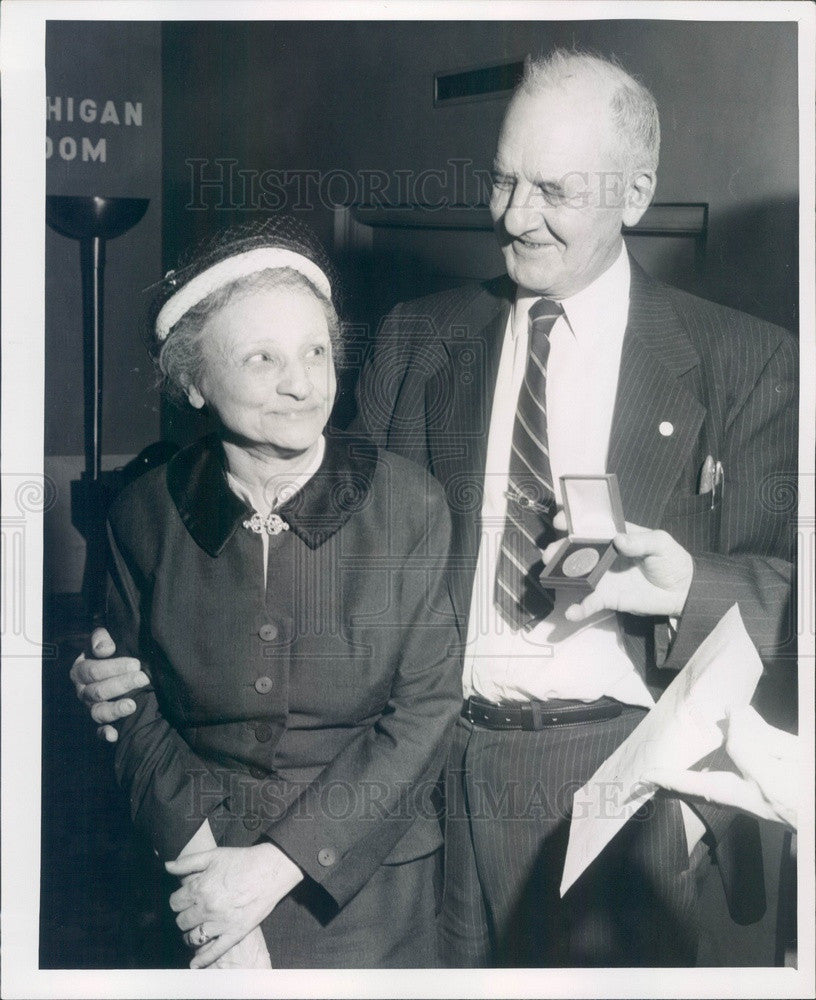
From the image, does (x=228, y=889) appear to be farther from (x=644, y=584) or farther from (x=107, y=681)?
(x=644, y=584)

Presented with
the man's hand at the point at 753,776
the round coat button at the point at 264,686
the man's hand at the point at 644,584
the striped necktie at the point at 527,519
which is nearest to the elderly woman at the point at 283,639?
the round coat button at the point at 264,686

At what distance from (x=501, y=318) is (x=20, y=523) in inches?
41.8

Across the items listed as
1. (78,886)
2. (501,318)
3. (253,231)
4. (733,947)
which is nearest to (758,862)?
(733,947)

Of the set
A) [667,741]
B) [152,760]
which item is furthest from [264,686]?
[667,741]

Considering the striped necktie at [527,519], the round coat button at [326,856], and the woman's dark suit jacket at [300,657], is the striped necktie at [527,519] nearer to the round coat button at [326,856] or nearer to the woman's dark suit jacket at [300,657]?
the woman's dark suit jacket at [300,657]

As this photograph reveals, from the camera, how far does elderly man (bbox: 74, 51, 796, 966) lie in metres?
2.02

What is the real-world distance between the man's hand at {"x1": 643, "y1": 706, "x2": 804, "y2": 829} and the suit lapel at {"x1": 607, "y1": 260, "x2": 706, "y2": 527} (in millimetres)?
474

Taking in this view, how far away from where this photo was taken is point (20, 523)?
7.00 ft

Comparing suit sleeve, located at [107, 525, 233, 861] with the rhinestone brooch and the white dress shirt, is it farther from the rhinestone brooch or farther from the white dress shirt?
the white dress shirt

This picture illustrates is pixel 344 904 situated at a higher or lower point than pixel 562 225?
lower

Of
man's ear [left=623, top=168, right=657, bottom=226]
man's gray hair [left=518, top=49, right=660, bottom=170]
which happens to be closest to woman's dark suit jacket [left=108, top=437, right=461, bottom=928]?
man's ear [left=623, top=168, right=657, bottom=226]

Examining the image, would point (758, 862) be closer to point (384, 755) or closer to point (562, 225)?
point (384, 755)

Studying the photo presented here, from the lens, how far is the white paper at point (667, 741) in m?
2.05

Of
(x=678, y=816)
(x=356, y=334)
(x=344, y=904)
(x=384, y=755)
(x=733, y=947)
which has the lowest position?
(x=733, y=947)
